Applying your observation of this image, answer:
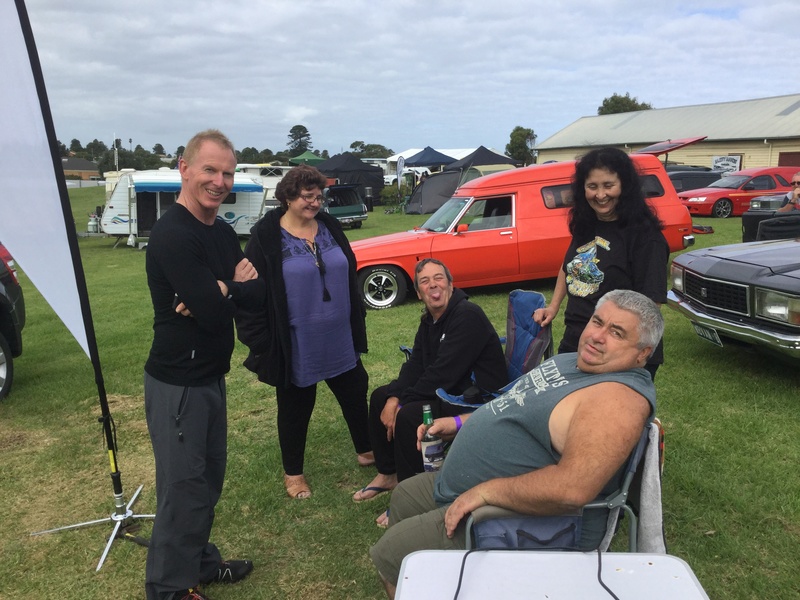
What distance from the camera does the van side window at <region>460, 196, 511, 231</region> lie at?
8.82 metres

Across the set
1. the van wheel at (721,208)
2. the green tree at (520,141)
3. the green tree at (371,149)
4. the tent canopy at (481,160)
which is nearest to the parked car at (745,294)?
the van wheel at (721,208)

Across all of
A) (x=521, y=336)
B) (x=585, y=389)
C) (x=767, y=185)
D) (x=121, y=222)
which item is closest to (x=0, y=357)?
(x=521, y=336)

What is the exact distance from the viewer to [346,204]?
21125 millimetres

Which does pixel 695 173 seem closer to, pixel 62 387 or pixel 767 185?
pixel 767 185

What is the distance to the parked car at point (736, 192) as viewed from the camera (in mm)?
18578

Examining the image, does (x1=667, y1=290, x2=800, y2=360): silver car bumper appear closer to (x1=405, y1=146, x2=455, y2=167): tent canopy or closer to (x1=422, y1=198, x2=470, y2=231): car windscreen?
A: (x1=422, y1=198, x2=470, y2=231): car windscreen

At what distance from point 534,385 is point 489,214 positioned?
22.6 ft

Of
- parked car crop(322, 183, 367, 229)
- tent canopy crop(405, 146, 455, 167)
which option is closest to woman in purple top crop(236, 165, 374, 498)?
parked car crop(322, 183, 367, 229)

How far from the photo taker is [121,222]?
1853cm

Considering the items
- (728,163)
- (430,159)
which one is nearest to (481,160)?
(430,159)

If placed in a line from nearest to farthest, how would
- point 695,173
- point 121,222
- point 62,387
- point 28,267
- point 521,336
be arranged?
point 28,267, point 521,336, point 62,387, point 121,222, point 695,173

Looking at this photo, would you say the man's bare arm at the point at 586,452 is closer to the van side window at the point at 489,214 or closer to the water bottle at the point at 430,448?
the water bottle at the point at 430,448

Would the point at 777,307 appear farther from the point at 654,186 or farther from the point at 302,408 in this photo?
the point at 654,186

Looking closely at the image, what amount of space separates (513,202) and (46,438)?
21.7ft
